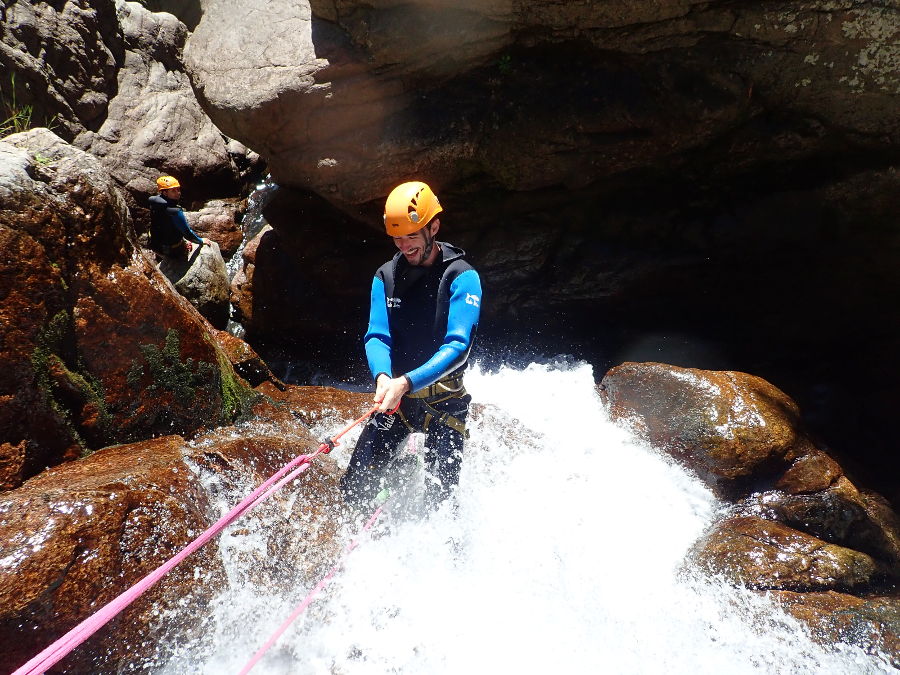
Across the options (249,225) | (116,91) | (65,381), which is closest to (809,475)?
(65,381)

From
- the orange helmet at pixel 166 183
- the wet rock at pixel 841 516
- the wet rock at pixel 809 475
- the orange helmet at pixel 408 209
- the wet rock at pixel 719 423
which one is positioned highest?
the orange helmet at pixel 408 209

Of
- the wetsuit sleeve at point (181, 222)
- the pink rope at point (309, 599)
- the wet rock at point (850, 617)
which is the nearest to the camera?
→ the pink rope at point (309, 599)

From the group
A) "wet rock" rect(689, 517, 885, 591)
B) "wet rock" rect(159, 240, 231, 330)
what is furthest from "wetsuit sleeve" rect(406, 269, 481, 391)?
"wet rock" rect(159, 240, 231, 330)

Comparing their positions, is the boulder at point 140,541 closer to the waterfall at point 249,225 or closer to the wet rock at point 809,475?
the wet rock at point 809,475

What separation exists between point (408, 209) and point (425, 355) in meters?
1.04

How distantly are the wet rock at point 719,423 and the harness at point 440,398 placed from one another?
94.5 inches

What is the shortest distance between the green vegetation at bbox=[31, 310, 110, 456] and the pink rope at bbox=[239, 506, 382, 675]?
1.83m

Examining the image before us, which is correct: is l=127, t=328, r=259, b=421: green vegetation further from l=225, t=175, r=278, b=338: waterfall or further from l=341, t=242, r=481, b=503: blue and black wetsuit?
l=225, t=175, r=278, b=338: waterfall

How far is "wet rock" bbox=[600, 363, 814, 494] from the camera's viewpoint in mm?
4391

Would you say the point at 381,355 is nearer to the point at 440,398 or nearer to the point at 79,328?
the point at 440,398

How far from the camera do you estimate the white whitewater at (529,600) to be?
9.96 feet

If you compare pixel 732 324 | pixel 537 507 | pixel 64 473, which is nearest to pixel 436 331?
pixel 537 507

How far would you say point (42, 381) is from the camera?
9.93 ft

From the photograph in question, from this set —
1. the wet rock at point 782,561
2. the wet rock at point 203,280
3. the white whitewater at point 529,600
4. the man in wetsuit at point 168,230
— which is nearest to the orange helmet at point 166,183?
the man in wetsuit at point 168,230
